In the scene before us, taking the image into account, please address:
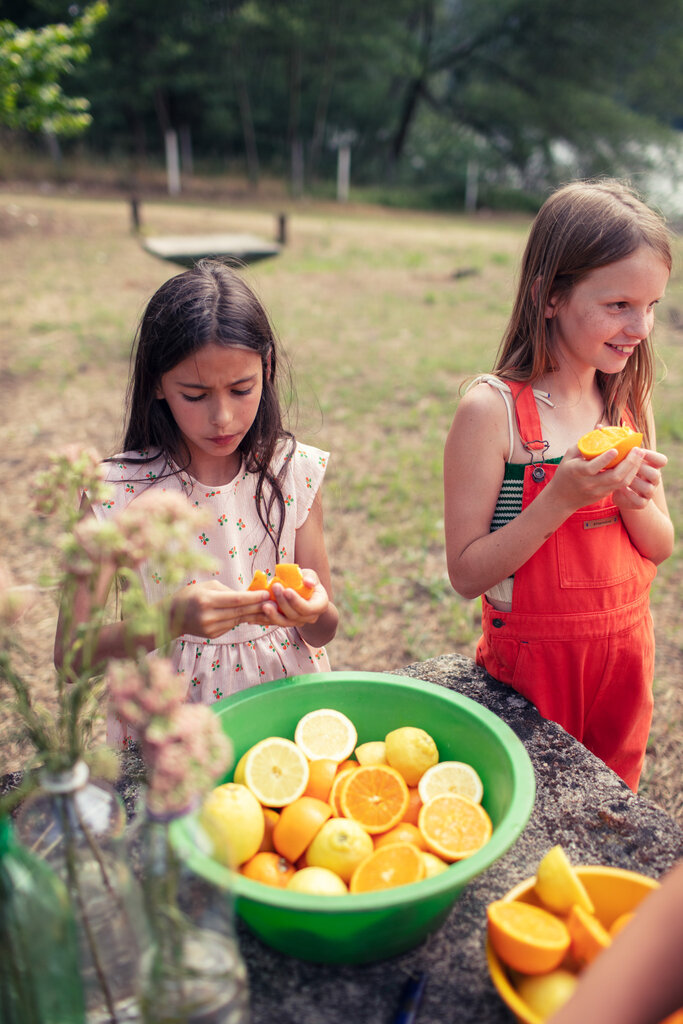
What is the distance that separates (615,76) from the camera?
2512 cm

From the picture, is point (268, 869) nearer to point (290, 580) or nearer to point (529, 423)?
point (290, 580)

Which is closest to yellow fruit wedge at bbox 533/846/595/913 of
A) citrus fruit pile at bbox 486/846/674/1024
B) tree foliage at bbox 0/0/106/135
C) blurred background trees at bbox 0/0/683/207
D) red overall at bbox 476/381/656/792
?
citrus fruit pile at bbox 486/846/674/1024

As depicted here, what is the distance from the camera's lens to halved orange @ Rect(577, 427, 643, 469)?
1.55 m

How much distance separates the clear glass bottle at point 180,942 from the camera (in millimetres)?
746

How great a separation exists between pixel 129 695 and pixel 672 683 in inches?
120

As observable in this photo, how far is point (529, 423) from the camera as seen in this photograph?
180cm

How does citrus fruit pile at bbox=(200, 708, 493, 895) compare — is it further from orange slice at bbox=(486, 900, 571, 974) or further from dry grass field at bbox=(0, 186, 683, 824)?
dry grass field at bbox=(0, 186, 683, 824)

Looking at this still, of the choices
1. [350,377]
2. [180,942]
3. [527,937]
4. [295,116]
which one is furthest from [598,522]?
[295,116]

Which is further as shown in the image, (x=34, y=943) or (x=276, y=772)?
(x=276, y=772)

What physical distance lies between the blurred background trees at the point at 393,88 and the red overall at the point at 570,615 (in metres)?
20.5

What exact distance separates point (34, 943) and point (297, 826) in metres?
0.44

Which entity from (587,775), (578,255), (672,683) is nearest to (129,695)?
(587,775)

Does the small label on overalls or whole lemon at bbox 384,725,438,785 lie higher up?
the small label on overalls

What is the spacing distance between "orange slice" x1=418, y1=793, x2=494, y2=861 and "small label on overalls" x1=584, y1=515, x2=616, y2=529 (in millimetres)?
842
